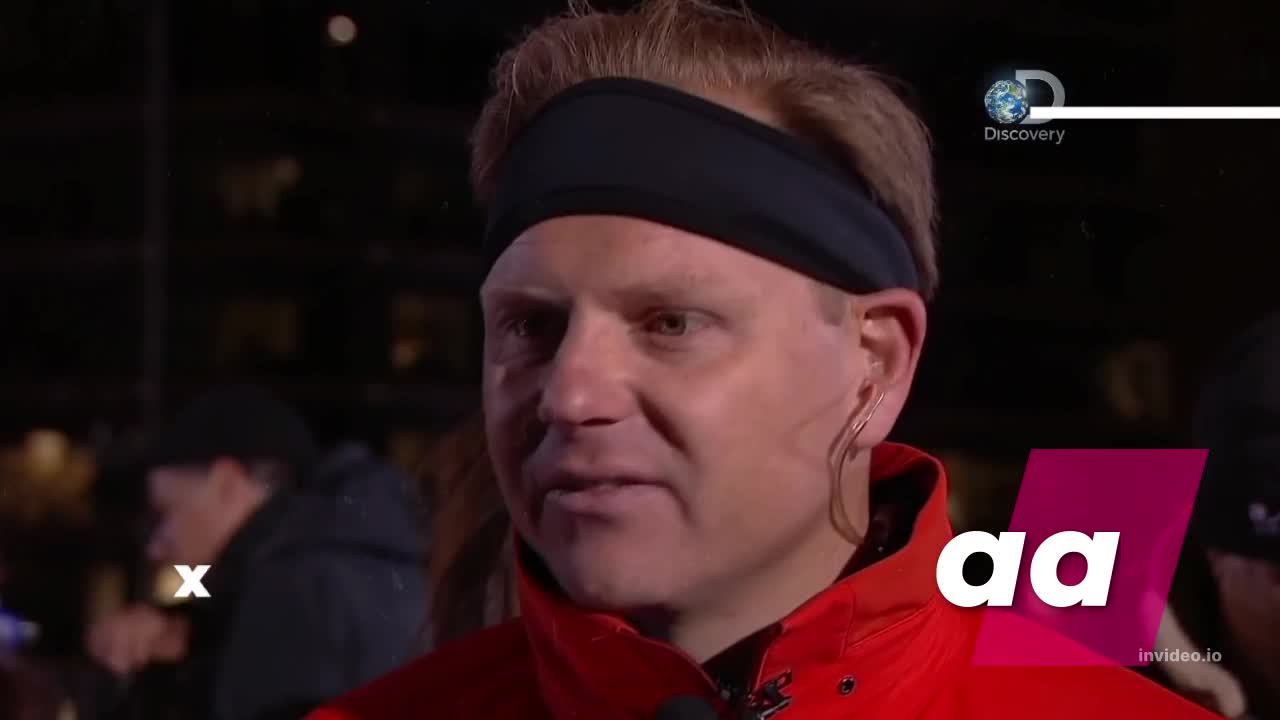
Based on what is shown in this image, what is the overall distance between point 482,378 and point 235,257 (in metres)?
0.44

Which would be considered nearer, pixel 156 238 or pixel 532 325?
pixel 532 325

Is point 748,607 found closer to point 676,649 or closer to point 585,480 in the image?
point 676,649

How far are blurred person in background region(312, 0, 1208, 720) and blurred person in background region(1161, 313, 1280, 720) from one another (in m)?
0.16

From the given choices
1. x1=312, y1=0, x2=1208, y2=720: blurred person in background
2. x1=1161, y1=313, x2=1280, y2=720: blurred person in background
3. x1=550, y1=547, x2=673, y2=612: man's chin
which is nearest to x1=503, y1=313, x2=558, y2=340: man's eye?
x1=312, y1=0, x2=1208, y2=720: blurred person in background

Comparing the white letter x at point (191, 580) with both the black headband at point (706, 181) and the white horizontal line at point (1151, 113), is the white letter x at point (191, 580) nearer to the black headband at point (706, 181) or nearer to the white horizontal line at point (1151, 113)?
the black headband at point (706, 181)

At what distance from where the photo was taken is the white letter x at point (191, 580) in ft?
7.47

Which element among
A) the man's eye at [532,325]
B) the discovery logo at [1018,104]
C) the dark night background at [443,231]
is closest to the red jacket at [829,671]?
the dark night background at [443,231]

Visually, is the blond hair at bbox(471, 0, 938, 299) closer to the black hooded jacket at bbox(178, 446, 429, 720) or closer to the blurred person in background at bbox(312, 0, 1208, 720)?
the blurred person in background at bbox(312, 0, 1208, 720)

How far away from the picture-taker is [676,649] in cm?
189

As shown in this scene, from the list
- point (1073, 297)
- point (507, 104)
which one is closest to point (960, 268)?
point (1073, 297)

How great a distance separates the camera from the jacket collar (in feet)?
6.14

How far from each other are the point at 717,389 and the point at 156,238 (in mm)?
967

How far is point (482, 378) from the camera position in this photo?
221 cm

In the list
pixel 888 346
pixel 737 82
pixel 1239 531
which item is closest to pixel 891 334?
pixel 888 346
